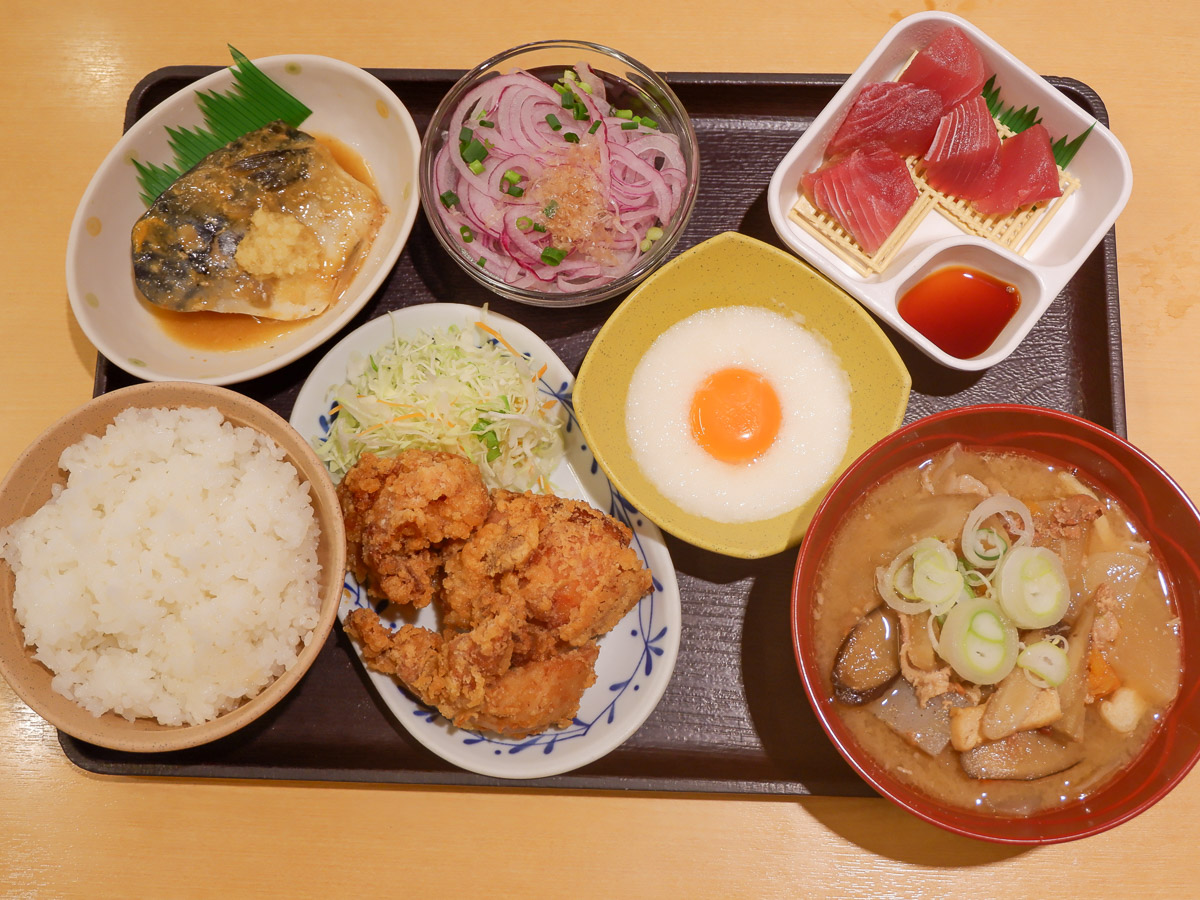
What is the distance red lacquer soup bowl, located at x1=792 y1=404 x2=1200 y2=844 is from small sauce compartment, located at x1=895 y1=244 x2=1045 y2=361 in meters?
0.40

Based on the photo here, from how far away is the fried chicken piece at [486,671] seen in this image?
2.17 metres

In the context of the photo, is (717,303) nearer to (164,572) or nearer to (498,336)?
(498,336)

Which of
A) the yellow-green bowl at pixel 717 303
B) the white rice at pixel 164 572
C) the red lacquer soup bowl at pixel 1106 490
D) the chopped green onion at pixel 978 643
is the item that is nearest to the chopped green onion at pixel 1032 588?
the chopped green onion at pixel 978 643

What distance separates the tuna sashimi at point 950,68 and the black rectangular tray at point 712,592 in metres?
0.27

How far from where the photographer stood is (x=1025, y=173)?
2600 mm

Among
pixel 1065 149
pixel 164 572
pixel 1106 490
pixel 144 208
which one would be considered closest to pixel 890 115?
pixel 1065 149

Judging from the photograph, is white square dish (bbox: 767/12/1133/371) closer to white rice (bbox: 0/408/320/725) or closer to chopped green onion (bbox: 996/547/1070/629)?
chopped green onion (bbox: 996/547/1070/629)

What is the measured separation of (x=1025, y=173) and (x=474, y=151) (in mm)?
1848

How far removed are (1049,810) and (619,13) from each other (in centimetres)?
296

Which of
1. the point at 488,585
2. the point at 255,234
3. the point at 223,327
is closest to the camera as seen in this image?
the point at 488,585

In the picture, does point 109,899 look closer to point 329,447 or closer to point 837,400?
point 329,447

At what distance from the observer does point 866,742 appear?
2.14 m

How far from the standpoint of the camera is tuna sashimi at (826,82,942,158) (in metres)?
2.60

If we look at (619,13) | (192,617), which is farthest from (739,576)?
(619,13)
